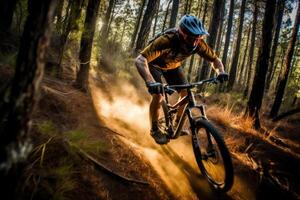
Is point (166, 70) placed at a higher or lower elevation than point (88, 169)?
higher

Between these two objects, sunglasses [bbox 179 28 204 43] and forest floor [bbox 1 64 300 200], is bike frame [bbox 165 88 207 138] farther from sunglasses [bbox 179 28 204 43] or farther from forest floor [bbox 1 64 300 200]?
sunglasses [bbox 179 28 204 43]

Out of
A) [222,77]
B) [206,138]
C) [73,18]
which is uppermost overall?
[73,18]

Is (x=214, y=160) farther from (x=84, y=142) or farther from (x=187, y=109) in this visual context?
A: (x=84, y=142)

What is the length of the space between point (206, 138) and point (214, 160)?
47cm

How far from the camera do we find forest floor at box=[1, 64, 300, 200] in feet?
9.67

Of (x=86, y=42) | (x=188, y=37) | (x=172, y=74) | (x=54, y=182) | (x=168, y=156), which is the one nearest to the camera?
(x=54, y=182)

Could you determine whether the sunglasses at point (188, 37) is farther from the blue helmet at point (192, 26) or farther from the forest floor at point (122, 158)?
the forest floor at point (122, 158)

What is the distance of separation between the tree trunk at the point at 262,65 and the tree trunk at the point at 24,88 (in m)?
6.57

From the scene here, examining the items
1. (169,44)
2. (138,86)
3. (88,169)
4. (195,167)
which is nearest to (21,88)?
(88,169)

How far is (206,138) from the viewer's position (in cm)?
424

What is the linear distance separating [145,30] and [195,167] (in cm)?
810

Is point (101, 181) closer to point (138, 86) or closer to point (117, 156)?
point (117, 156)

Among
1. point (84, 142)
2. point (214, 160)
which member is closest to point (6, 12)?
point (84, 142)

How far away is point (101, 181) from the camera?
323 cm
